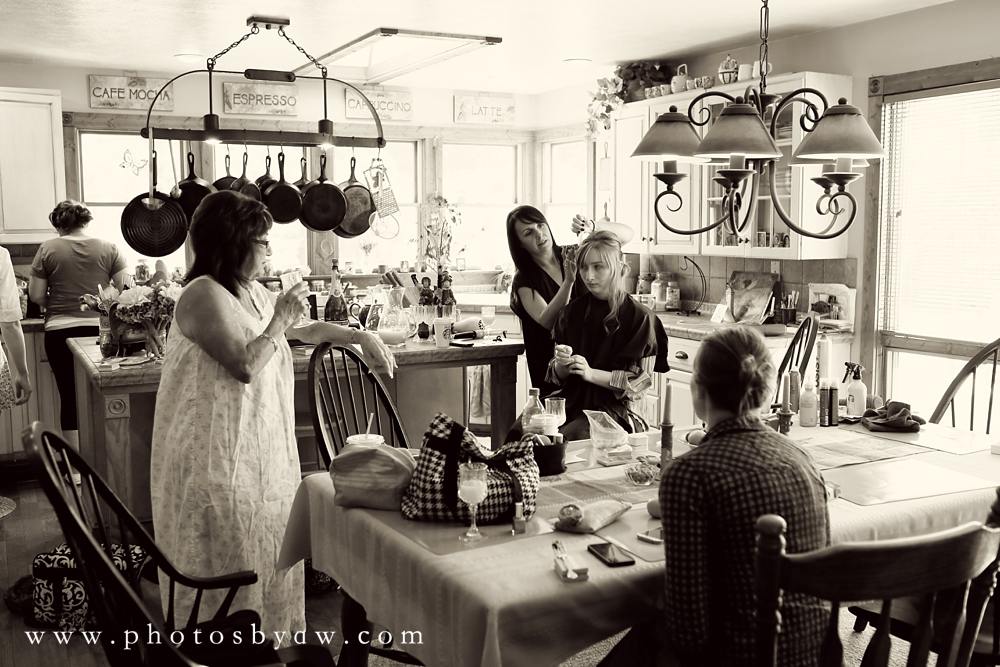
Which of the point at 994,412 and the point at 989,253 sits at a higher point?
the point at 989,253

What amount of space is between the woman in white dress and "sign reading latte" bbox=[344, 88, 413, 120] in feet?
16.0

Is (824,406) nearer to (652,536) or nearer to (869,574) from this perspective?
(652,536)

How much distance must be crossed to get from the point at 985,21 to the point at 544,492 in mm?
3378

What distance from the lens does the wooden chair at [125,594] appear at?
1647 mm

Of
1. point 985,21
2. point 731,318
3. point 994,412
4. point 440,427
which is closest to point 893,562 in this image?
point 440,427

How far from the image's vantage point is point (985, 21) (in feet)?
13.9

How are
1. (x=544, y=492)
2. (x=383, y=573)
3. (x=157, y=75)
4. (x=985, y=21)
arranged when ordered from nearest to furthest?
(x=383, y=573) < (x=544, y=492) < (x=985, y=21) < (x=157, y=75)

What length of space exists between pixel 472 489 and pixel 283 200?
251 centimetres

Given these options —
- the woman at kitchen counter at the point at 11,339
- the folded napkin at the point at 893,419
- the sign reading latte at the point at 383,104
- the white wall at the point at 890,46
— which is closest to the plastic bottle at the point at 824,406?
the folded napkin at the point at 893,419

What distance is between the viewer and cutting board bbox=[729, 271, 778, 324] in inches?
214

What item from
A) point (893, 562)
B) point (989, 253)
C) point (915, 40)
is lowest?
point (893, 562)

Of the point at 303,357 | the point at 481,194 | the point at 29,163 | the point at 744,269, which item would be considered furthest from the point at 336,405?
the point at 481,194

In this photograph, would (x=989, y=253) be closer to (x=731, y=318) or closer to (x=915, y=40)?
(x=915, y=40)

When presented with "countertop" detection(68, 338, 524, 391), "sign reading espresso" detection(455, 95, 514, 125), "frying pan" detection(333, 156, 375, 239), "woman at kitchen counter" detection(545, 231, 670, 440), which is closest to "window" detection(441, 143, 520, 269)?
"sign reading espresso" detection(455, 95, 514, 125)
